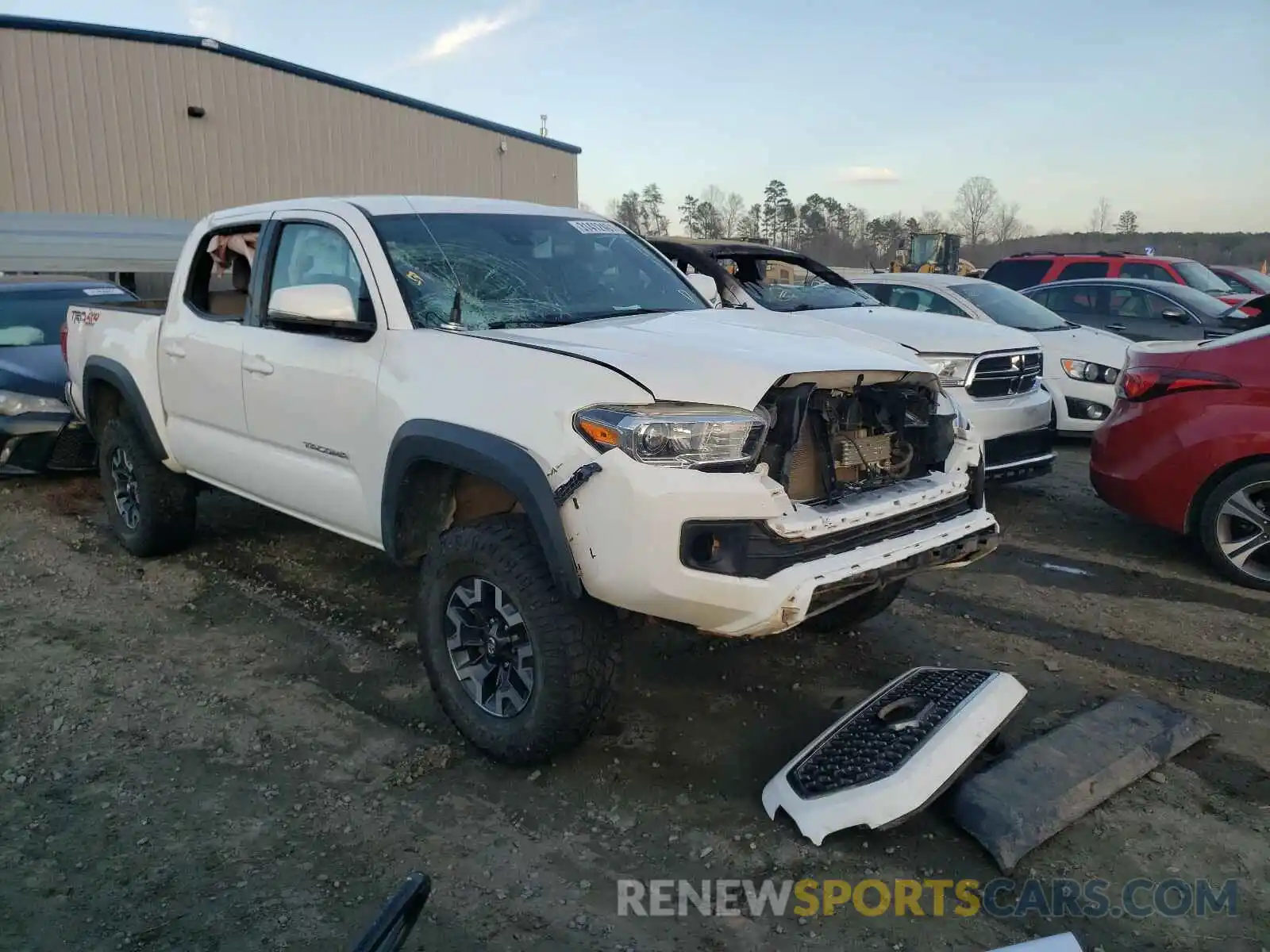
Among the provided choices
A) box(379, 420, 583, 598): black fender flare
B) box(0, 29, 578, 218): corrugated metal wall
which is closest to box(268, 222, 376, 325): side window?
box(379, 420, 583, 598): black fender flare

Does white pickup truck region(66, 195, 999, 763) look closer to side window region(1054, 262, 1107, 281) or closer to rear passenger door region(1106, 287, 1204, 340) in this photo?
rear passenger door region(1106, 287, 1204, 340)

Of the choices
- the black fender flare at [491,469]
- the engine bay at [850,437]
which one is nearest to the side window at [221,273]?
the black fender flare at [491,469]

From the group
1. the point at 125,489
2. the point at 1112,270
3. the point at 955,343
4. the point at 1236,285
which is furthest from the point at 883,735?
the point at 1236,285

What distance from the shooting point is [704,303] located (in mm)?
4504

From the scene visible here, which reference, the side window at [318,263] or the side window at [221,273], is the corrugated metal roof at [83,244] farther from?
the side window at [318,263]

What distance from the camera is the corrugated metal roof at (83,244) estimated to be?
15070mm

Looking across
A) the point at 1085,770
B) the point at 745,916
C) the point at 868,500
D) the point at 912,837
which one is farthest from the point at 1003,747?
the point at 745,916

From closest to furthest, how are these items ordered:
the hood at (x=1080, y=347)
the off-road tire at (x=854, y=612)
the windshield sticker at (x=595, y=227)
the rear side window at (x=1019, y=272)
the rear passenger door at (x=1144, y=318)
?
the off-road tire at (x=854, y=612), the windshield sticker at (x=595, y=227), the hood at (x=1080, y=347), the rear passenger door at (x=1144, y=318), the rear side window at (x=1019, y=272)

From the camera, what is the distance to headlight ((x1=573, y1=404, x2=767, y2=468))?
289 cm

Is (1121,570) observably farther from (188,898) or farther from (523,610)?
(188,898)

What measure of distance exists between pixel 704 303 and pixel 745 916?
2.73 m

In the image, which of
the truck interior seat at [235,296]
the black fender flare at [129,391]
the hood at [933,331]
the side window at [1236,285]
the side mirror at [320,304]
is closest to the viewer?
the side mirror at [320,304]

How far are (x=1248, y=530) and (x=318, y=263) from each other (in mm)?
5006

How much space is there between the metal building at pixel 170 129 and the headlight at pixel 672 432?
15428 millimetres
